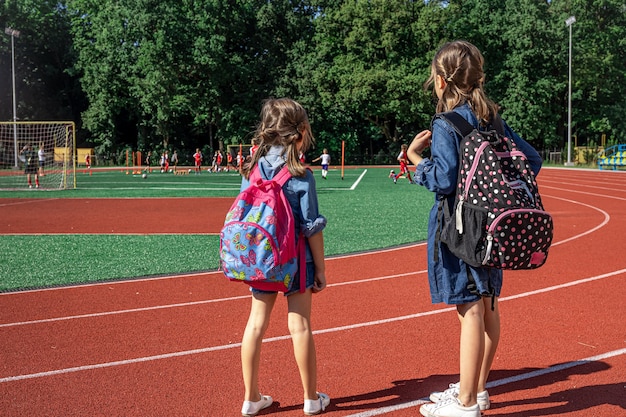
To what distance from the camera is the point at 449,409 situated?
356 centimetres

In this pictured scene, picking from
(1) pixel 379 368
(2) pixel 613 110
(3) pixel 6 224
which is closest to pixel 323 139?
(2) pixel 613 110

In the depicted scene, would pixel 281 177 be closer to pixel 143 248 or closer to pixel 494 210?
pixel 494 210

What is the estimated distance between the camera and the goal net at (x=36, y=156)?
98.9 ft

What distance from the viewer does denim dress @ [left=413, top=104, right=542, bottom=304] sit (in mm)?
3355

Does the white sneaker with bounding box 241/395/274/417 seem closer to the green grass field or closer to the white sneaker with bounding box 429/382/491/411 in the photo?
the white sneaker with bounding box 429/382/491/411

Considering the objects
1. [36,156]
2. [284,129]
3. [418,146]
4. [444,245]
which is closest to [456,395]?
[444,245]

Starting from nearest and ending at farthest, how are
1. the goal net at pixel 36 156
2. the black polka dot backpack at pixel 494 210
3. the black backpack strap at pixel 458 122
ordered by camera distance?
the black polka dot backpack at pixel 494 210, the black backpack strap at pixel 458 122, the goal net at pixel 36 156

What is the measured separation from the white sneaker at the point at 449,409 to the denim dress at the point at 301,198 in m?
0.94

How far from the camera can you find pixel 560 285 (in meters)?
7.22

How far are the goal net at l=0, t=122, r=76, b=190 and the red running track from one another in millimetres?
21367

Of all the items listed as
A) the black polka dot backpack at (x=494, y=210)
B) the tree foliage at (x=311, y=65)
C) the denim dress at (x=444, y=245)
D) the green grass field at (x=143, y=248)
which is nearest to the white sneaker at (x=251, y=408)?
the denim dress at (x=444, y=245)

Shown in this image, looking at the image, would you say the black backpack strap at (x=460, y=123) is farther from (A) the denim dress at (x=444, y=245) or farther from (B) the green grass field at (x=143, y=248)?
(B) the green grass field at (x=143, y=248)

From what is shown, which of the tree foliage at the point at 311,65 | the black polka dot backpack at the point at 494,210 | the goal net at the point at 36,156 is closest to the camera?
the black polka dot backpack at the point at 494,210

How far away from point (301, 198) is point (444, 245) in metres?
0.78
